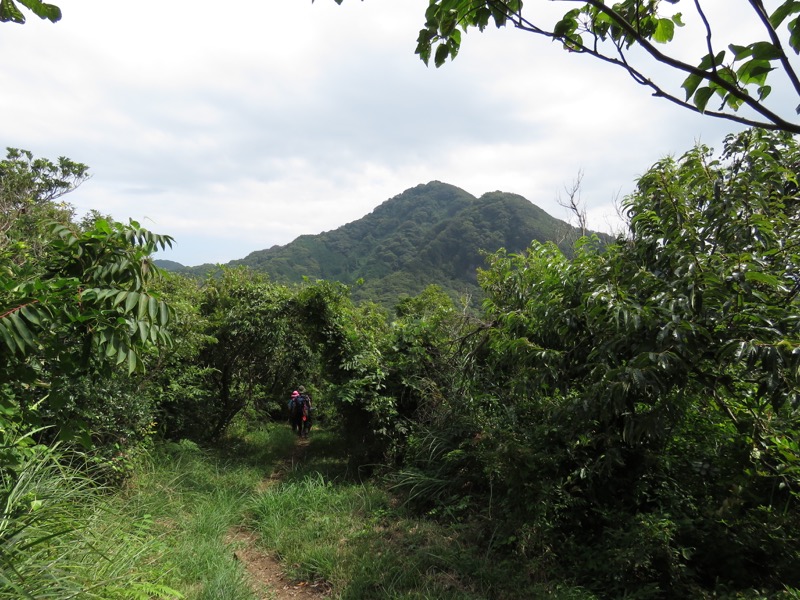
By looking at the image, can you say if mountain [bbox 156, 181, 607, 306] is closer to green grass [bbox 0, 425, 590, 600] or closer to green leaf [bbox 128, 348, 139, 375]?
green grass [bbox 0, 425, 590, 600]

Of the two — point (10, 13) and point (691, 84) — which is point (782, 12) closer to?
point (691, 84)

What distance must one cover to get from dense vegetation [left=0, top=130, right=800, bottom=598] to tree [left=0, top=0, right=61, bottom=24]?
873mm

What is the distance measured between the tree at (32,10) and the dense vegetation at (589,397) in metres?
0.87

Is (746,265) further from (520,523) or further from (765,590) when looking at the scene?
(520,523)

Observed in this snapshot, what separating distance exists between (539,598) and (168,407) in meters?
7.25

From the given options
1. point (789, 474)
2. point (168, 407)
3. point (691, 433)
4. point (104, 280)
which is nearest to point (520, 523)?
point (691, 433)

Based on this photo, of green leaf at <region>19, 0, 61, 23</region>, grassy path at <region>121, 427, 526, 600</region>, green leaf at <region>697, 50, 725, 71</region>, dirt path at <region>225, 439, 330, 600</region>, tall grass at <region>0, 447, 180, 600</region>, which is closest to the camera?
green leaf at <region>697, 50, 725, 71</region>

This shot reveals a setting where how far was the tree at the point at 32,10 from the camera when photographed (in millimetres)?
1616

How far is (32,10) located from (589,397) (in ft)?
12.1

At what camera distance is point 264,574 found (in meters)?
4.40

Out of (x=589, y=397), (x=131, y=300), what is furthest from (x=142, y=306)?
(x=589, y=397)

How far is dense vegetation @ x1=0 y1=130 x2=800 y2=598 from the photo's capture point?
2.19 metres

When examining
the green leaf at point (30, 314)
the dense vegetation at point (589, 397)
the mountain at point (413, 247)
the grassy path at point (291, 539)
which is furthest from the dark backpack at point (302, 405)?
the mountain at point (413, 247)

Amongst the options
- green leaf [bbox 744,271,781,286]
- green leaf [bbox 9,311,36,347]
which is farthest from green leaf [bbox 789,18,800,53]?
green leaf [bbox 9,311,36,347]
